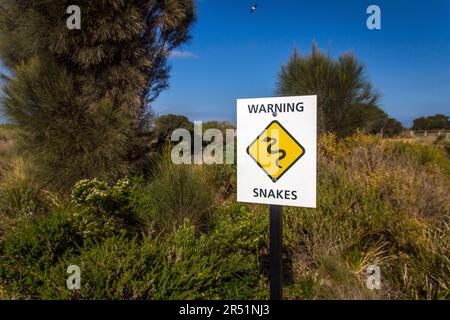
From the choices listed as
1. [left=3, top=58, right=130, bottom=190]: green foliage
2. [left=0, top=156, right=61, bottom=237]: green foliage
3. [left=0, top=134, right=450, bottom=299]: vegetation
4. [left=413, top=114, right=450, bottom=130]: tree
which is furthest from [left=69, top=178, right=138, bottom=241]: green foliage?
[left=413, top=114, right=450, bottom=130]: tree

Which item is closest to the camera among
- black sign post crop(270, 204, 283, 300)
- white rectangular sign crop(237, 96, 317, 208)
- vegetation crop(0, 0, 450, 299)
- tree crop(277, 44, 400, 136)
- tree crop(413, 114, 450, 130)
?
white rectangular sign crop(237, 96, 317, 208)

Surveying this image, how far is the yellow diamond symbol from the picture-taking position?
229 centimetres

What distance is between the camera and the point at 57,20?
17.6ft

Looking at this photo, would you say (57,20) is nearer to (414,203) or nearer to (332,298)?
(332,298)

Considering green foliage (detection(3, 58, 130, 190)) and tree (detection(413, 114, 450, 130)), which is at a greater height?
tree (detection(413, 114, 450, 130))

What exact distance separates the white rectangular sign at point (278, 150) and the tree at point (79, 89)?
10.8 ft

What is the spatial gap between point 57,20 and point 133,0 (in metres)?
1.30

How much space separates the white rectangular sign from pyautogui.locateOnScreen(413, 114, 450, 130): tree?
48.5 metres

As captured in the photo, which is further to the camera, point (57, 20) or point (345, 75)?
point (345, 75)

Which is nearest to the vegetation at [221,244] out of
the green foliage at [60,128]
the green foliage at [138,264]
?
the green foliage at [138,264]

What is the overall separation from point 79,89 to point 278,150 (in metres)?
4.49

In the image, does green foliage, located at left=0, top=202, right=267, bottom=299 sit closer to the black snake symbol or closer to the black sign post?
the black sign post

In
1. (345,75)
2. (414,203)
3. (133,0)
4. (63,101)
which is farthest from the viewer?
(345,75)

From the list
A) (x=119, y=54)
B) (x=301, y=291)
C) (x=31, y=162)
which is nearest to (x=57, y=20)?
(x=119, y=54)
